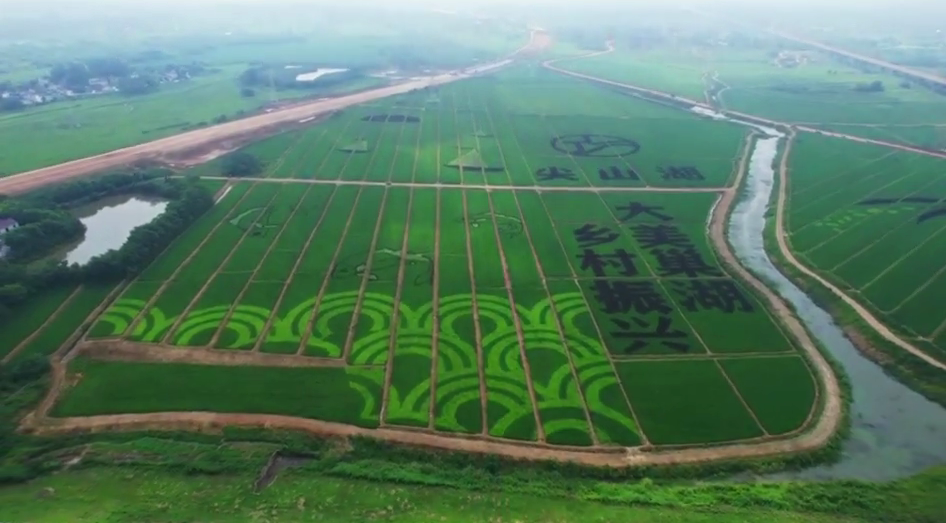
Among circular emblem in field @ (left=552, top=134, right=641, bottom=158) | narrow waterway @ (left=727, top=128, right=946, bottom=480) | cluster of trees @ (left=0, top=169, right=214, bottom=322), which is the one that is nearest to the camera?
narrow waterway @ (left=727, top=128, right=946, bottom=480)

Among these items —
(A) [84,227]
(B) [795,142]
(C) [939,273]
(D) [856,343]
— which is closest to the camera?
(D) [856,343]

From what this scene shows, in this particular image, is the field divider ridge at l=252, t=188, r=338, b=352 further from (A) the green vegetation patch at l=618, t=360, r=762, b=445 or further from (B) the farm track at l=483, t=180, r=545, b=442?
(A) the green vegetation patch at l=618, t=360, r=762, b=445

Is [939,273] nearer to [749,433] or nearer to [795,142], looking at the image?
[749,433]

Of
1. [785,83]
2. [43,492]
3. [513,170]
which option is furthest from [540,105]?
[43,492]

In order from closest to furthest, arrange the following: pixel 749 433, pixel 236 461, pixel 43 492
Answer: pixel 43 492, pixel 236 461, pixel 749 433

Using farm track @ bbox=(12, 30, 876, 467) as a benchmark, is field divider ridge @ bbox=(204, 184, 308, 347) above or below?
above

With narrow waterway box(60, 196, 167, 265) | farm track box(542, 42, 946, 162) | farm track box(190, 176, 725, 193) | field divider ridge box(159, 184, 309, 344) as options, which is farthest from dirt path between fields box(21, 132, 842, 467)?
farm track box(542, 42, 946, 162)

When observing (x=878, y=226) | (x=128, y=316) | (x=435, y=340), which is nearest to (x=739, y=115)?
(x=878, y=226)

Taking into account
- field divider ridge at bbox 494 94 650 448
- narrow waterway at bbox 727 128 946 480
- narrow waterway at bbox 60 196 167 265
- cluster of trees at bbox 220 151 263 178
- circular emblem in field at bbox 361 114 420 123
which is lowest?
narrow waterway at bbox 727 128 946 480
